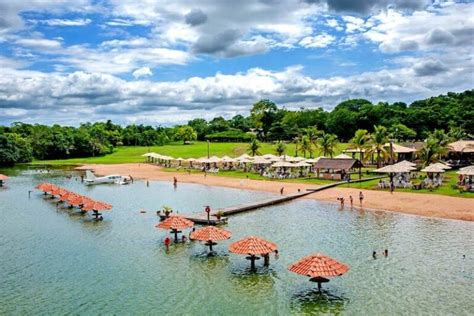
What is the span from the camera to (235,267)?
29078mm

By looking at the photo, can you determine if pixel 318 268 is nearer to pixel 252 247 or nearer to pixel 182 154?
pixel 252 247

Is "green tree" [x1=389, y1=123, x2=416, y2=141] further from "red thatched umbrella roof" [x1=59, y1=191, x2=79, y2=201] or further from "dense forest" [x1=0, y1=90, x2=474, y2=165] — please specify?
"red thatched umbrella roof" [x1=59, y1=191, x2=79, y2=201]

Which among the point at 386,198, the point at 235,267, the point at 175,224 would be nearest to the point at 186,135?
the point at 386,198

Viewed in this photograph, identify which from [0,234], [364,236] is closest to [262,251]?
[364,236]

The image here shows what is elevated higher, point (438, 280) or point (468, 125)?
point (468, 125)

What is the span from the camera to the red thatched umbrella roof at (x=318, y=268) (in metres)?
23.7

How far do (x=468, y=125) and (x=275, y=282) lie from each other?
107m

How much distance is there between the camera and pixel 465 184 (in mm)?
55344

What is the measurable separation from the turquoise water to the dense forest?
50481 mm

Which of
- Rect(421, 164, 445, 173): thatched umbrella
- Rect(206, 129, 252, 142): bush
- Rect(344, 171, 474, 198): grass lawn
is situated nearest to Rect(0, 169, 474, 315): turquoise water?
Rect(344, 171, 474, 198): grass lawn

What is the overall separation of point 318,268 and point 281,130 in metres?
127

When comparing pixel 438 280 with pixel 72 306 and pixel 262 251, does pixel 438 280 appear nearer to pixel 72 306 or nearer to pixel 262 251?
pixel 262 251

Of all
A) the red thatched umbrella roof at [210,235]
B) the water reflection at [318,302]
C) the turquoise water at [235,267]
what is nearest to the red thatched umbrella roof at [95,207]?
the turquoise water at [235,267]

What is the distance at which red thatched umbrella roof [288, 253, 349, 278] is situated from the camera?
23.7 metres
